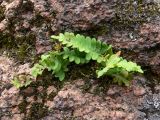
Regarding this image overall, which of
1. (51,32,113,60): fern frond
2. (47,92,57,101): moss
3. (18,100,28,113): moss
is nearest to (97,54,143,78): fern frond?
(51,32,113,60): fern frond

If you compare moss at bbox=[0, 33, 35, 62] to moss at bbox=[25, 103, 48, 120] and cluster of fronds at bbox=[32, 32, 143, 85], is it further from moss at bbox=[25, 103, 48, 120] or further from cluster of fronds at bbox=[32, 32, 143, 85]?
moss at bbox=[25, 103, 48, 120]

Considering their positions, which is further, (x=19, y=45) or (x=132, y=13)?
(x=19, y=45)

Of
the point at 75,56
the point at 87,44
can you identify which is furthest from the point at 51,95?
the point at 87,44

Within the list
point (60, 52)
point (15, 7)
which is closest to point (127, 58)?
point (60, 52)

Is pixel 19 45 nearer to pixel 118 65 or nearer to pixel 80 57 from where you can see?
pixel 80 57

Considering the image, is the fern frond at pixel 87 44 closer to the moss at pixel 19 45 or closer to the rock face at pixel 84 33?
the rock face at pixel 84 33

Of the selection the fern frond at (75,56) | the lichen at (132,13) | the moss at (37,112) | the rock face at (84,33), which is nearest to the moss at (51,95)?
the rock face at (84,33)

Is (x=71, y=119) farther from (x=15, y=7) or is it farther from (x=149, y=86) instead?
(x=15, y=7)
